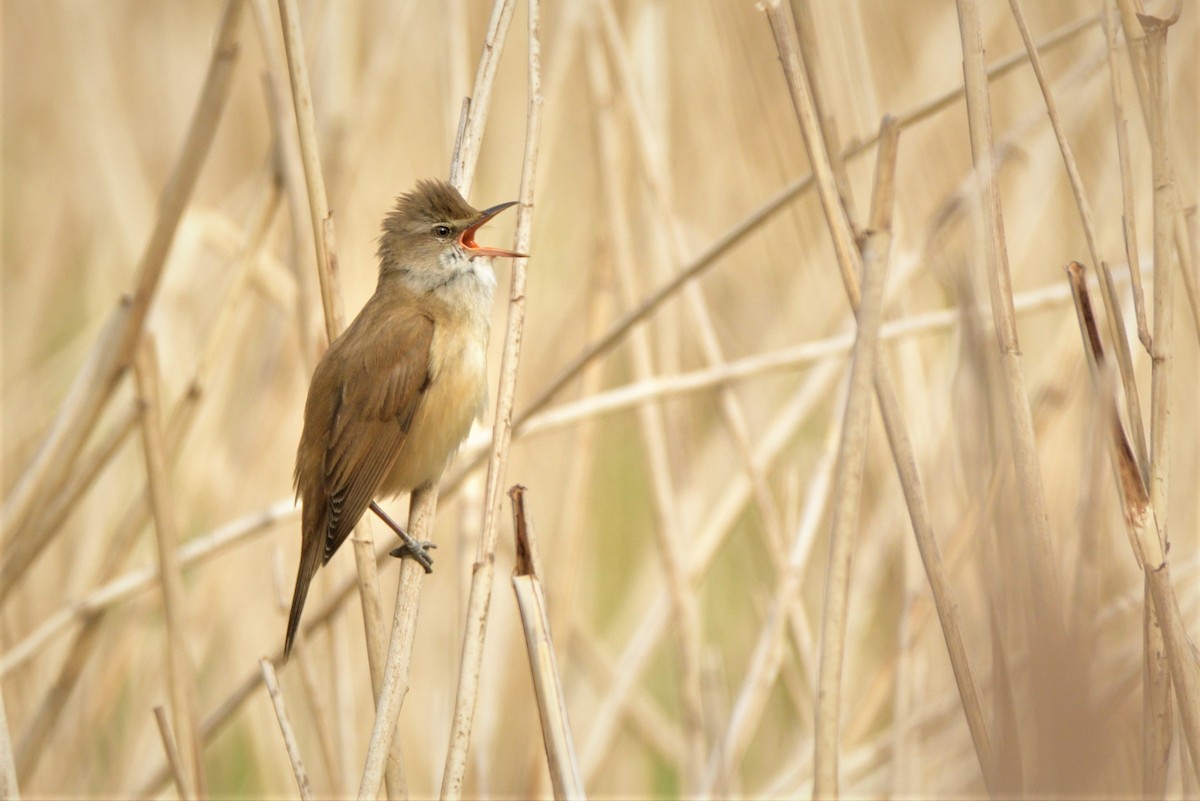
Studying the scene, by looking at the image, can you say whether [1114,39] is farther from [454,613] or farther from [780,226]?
[454,613]

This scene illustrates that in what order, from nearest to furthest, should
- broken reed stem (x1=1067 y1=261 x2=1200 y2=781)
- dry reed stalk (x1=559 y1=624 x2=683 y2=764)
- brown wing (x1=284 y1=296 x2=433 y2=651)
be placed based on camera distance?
broken reed stem (x1=1067 y1=261 x2=1200 y2=781)
brown wing (x1=284 y1=296 x2=433 y2=651)
dry reed stalk (x1=559 y1=624 x2=683 y2=764)

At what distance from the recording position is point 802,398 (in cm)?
349

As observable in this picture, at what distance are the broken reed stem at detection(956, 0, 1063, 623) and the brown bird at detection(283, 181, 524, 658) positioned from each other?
117 cm

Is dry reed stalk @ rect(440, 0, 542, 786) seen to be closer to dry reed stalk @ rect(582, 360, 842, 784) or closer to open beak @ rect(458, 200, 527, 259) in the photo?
open beak @ rect(458, 200, 527, 259)

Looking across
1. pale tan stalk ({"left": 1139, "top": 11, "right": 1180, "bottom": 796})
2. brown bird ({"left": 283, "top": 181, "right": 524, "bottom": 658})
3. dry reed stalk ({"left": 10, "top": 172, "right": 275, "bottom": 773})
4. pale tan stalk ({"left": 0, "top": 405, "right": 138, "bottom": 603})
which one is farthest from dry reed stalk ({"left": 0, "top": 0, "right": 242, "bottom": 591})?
pale tan stalk ({"left": 1139, "top": 11, "right": 1180, "bottom": 796})

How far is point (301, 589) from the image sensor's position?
2.42m

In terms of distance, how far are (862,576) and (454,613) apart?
1.44 metres

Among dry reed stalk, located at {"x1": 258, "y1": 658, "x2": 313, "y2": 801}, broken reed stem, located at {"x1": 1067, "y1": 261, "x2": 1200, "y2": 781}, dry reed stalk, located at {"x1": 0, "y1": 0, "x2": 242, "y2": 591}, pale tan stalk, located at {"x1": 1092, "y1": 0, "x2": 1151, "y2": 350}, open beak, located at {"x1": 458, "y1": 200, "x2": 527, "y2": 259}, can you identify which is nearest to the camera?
broken reed stem, located at {"x1": 1067, "y1": 261, "x2": 1200, "y2": 781}

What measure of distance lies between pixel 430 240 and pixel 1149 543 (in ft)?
6.23

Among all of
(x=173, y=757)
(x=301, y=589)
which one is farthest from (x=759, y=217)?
(x=173, y=757)

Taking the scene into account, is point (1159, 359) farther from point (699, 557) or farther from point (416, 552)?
point (699, 557)

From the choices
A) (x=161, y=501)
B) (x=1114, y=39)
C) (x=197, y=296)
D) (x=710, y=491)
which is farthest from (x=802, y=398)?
(x=197, y=296)

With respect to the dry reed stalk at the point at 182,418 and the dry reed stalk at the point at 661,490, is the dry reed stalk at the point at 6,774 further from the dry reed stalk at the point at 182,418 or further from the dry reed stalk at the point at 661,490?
the dry reed stalk at the point at 661,490

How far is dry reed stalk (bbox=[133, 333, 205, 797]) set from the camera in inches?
94.7
